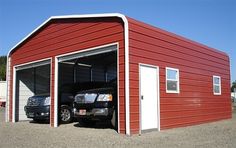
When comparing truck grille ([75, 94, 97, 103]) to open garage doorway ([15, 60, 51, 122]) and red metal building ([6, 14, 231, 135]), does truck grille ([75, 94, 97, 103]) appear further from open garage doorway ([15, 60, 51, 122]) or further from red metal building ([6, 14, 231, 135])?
open garage doorway ([15, 60, 51, 122])

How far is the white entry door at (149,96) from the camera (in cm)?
1239

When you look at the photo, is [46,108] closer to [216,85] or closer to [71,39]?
[71,39]

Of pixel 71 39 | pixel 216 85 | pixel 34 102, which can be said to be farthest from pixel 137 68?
pixel 216 85

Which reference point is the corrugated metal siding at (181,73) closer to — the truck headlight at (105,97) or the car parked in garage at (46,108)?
the truck headlight at (105,97)

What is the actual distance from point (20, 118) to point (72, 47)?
279 inches

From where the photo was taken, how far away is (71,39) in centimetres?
1483

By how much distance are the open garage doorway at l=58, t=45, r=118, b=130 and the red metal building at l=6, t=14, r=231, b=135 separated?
154mm

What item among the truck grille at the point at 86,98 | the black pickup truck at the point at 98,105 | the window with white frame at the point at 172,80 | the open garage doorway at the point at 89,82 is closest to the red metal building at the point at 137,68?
the window with white frame at the point at 172,80

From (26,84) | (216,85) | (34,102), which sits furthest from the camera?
(26,84)

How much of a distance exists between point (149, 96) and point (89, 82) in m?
5.12

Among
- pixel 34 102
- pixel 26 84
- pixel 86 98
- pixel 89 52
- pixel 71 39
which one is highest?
pixel 71 39

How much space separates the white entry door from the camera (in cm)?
1239

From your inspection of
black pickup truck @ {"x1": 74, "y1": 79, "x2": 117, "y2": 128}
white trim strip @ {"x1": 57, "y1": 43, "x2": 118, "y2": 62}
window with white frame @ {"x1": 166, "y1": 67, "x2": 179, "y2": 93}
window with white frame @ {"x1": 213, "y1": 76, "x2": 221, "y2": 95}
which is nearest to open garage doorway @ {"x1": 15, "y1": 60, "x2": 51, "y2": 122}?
white trim strip @ {"x1": 57, "y1": 43, "x2": 118, "y2": 62}

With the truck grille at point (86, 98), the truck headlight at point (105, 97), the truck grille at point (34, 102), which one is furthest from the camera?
the truck grille at point (34, 102)
